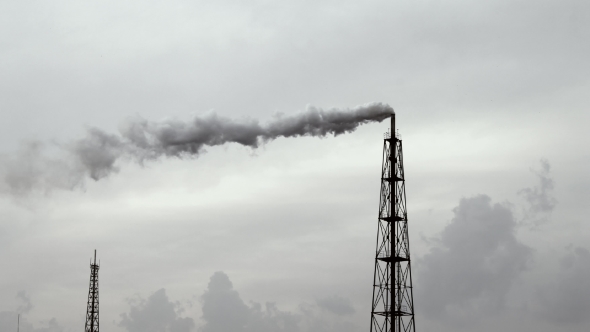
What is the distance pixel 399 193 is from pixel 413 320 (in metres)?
15.9

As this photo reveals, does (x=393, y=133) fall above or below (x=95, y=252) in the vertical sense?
above

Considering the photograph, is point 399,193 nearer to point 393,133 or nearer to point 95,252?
point 393,133

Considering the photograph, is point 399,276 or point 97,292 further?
point 97,292

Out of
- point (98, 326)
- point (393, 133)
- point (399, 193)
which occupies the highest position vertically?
point (393, 133)

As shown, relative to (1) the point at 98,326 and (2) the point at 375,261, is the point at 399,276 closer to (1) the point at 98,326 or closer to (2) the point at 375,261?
(2) the point at 375,261

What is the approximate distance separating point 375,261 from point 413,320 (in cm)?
862

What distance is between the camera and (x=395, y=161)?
10875cm

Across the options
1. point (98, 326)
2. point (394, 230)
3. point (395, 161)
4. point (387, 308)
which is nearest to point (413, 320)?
point (387, 308)

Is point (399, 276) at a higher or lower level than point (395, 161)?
lower

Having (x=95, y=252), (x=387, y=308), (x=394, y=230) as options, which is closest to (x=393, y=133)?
(x=394, y=230)

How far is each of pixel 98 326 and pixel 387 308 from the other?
8753 cm

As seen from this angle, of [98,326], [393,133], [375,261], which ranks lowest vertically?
[98,326]

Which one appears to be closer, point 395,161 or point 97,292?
point 395,161

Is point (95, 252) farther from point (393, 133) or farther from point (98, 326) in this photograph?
point (393, 133)
